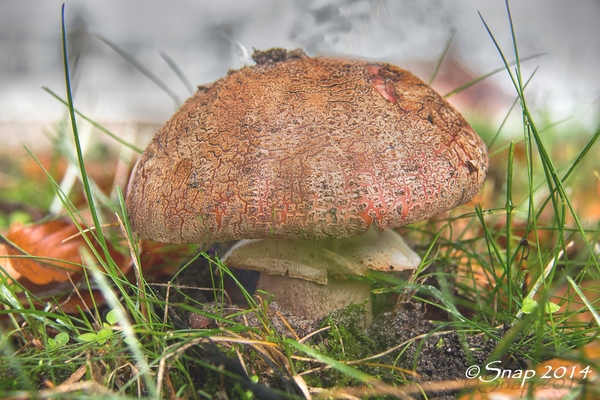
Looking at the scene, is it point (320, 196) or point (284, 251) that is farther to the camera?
point (284, 251)

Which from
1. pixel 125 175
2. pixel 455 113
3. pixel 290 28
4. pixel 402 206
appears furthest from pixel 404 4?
pixel 125 175

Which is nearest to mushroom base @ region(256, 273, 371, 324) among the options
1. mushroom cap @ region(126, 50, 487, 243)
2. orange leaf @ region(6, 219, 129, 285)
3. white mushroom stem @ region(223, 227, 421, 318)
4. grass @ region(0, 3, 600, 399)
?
white mushroom stem @ region(223, 227, 421, 318)

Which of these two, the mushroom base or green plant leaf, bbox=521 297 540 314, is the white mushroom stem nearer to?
the mushroom base

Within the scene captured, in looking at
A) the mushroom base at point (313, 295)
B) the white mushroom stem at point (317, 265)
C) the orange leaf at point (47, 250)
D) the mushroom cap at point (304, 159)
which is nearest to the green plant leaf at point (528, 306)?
the mushroom cap at point (304, 159)

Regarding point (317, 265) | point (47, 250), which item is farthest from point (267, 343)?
point (47, 250)

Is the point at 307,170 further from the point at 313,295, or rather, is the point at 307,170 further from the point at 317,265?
the point at 313,295

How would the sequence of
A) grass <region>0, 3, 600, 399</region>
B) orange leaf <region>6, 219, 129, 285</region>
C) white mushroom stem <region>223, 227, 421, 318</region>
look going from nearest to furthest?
grass <region>0, 3, 600, 399</region> < white mushroom stem <region>223, 227, 421, 318</region> < orange leaf <region>6, 219, 129, 285</region>

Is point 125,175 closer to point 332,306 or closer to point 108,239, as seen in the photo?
point 108,239
